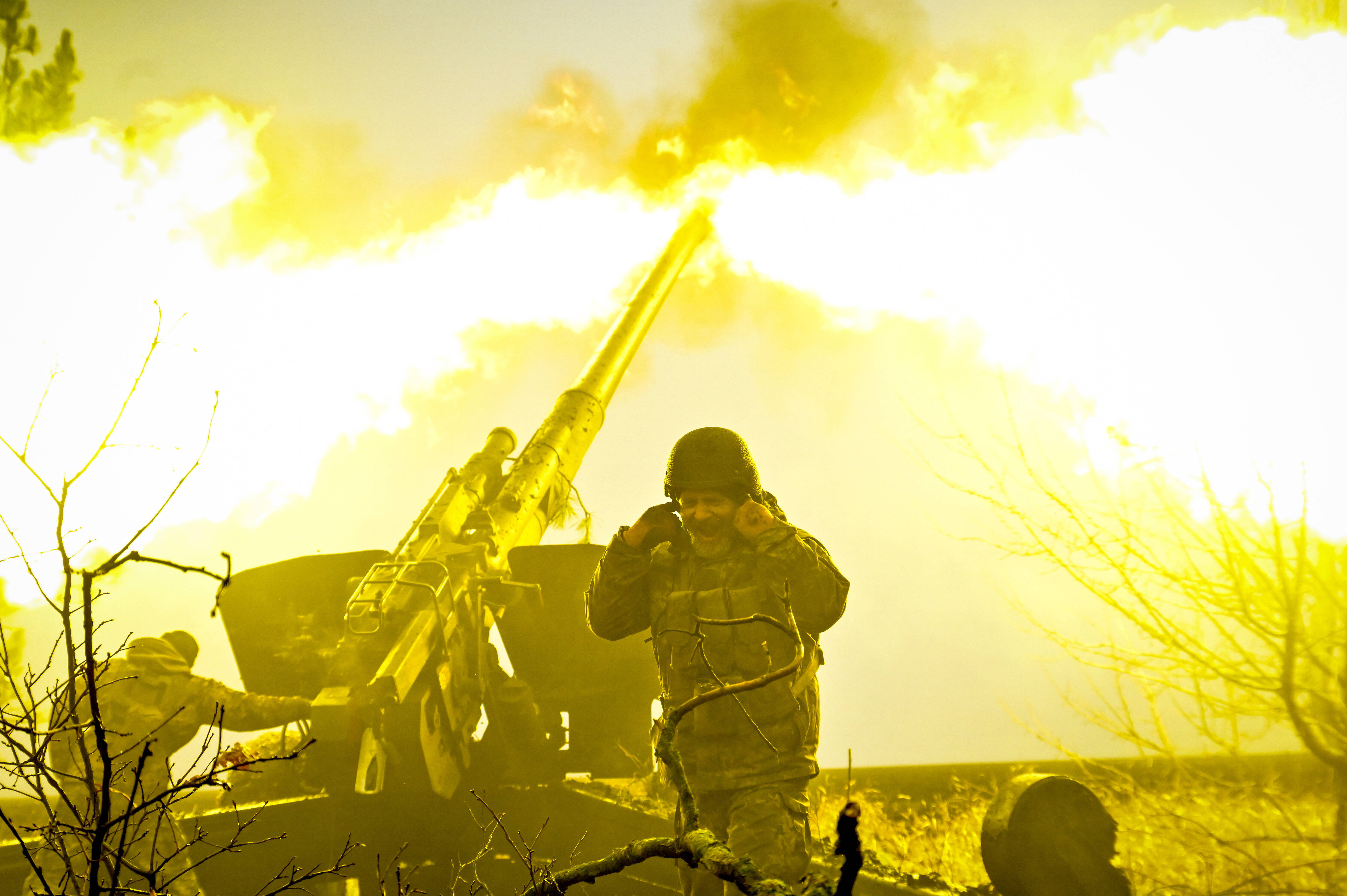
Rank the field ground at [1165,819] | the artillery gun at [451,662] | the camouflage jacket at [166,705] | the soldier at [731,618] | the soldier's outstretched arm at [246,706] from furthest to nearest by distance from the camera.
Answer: the soldier's outstretched arm at [246,706]
the camouflage jacket at [166,705]
the artillery gun at [451,662]
the field ground at [1165,819]
the soldier at [731,618]

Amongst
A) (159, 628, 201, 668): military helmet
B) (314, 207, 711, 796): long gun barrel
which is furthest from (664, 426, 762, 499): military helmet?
(159, 628, 201, 668): military helmet

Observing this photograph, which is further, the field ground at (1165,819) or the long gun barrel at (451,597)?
the long gun barrel at (451,597)

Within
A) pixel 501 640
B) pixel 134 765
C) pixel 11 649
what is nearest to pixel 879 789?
pixel 501 640

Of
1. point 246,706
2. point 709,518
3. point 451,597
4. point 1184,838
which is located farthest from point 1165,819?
point 246,706

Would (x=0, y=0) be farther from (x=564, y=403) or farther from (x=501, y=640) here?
(x=501, y=640)

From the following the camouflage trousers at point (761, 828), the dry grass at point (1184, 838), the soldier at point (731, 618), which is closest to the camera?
the camouflage trousers at point (761, 828)

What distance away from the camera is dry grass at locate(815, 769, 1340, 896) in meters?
4.54

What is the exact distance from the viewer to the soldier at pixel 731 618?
4.31 metres

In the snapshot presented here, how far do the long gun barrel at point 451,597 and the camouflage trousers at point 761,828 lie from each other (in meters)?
2.60

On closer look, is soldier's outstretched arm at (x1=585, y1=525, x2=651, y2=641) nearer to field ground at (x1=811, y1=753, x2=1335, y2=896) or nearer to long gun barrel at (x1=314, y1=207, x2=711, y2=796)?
long gun barrel at (x1=314, y1=207, x2=711, y2=796)

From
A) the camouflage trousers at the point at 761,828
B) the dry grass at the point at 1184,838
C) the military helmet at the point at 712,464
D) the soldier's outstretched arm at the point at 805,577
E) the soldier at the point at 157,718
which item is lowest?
the dry grass at the point at 1184,838

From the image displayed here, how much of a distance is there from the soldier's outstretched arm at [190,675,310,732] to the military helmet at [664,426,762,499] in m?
3.69

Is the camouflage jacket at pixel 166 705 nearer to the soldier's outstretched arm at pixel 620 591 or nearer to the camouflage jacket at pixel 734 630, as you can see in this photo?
the soldier's outstretched arm at pixel 620 591

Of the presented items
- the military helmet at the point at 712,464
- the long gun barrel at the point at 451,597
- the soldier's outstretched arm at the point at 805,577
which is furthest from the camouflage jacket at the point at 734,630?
the long gun barrel at the point at 451,597
